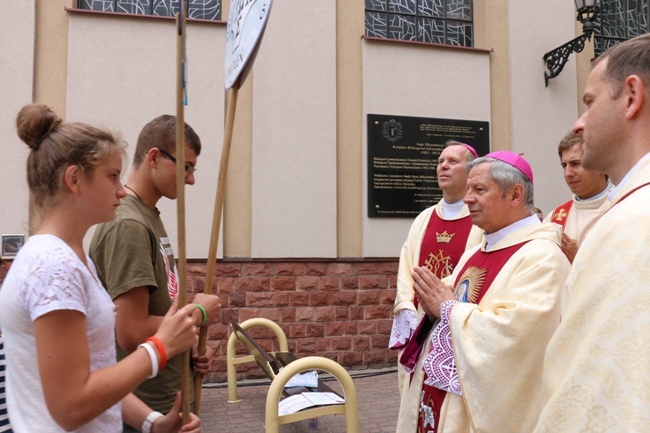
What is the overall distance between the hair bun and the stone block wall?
16.0ft

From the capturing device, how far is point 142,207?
2240 millimetres

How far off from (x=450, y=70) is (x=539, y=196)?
2005 mm

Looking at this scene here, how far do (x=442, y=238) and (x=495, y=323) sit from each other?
75.4 inches

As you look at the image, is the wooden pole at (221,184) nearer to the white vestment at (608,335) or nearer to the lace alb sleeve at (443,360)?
the white vestment at (608,335)

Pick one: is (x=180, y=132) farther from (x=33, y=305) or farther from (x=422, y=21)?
(x=422, y=21)

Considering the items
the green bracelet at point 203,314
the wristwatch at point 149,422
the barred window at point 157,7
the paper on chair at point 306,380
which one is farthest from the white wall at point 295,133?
the green bracelet at point 203,314

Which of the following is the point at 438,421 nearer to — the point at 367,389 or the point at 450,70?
the point at 367,389

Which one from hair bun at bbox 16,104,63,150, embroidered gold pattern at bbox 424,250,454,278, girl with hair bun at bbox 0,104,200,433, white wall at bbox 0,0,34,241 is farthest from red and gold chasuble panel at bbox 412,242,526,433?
white wall at bbox 0,0,34,241

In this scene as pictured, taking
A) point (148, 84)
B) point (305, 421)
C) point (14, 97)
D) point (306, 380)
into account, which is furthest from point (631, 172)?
point (14, 97)

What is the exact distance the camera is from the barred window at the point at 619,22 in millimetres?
8477

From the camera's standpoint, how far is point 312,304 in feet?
22.3

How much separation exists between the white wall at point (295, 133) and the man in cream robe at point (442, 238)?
2.31 m

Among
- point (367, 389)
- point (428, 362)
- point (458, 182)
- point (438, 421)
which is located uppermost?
point (458, 182)

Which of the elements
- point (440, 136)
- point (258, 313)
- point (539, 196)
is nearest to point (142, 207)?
point (258, 313)
